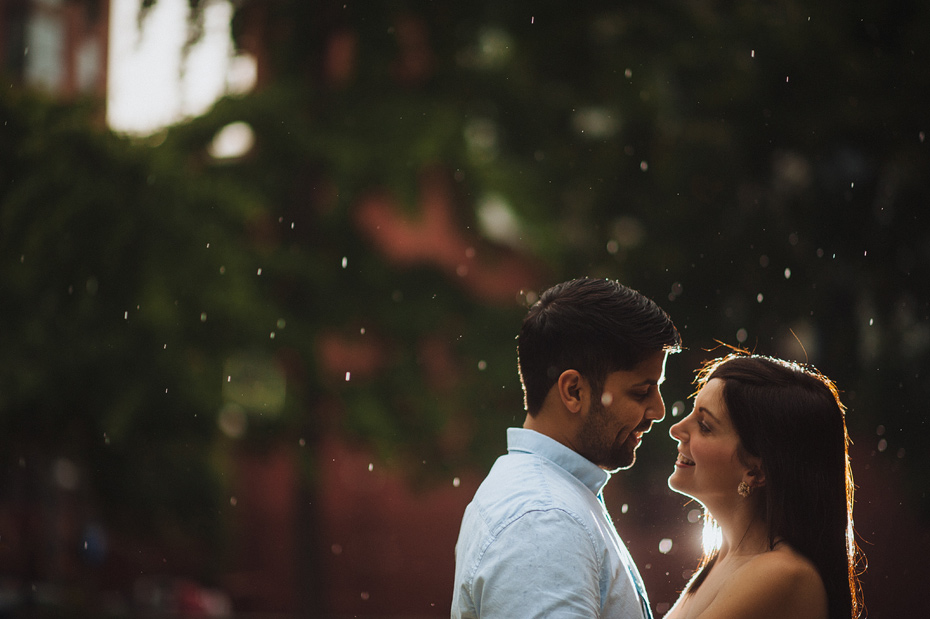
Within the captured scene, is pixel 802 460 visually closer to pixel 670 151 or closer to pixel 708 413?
pixel 708 413

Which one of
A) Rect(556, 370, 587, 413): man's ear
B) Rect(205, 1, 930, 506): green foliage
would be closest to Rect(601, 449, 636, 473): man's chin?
Rect(556, 370, 587, 413): man's ear

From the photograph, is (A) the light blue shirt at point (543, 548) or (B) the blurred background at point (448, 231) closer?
(A) the light blue shirt at point (543, 548)

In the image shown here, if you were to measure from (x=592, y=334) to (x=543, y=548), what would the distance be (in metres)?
0.54

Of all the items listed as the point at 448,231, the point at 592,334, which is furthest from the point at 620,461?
the point at 448,231

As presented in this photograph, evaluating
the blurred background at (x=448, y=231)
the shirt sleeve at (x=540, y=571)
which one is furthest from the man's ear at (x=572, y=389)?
the blurred background at (x=448, y=231)

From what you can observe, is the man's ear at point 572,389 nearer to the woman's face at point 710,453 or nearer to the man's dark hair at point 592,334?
the man's dark hair at point 592,334

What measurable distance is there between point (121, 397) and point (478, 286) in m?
3.65

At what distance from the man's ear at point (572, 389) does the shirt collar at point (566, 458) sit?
0.09 meters

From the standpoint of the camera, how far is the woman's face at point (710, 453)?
2525 mm

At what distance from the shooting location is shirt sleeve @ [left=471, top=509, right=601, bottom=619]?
5.67 feet

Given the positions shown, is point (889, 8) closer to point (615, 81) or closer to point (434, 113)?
point (615, 81)

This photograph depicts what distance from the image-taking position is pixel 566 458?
210cm

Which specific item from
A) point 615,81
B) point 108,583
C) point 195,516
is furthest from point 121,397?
point 108,583

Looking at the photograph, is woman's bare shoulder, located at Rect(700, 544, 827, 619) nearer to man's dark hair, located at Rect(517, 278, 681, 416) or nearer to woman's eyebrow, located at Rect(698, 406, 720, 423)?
woman's eyebrow, located at Rect(698, 406, 720, 423)
